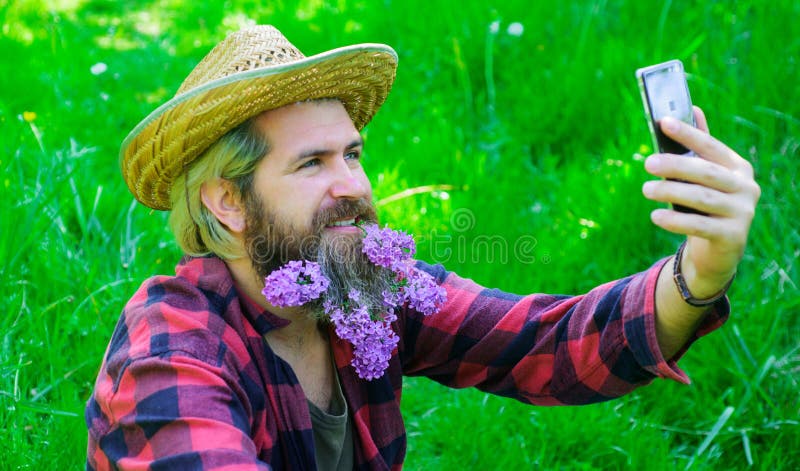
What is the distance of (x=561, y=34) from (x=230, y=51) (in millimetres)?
3147

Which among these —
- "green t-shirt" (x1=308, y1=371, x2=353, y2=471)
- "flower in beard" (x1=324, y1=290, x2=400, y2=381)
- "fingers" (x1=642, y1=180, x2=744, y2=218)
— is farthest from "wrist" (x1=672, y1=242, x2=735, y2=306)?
"green t-shirt" (x1=308, y1=371, x2=353, y2=471)

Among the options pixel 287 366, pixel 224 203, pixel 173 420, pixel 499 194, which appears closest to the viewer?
pixel 173 420

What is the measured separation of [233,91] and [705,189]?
1.27 metres

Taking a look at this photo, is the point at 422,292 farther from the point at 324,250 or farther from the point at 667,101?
the point at 667,101

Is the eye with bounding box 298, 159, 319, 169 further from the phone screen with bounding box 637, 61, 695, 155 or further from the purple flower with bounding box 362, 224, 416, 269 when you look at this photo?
the phone screen with bounding box 637, 61, 695, 155

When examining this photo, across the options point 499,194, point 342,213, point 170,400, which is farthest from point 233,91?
point 499,194

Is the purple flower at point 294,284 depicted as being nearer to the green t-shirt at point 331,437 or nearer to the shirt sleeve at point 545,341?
the green t-shirt at point 331,437

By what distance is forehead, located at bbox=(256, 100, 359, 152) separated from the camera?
2.56 metres

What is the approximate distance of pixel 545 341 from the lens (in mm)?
2574

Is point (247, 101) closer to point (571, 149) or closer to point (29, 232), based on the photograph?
point (29, 232)

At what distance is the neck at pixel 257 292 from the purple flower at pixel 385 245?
28cm

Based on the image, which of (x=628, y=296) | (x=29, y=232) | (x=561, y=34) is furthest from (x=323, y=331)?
(x=561, y=34)

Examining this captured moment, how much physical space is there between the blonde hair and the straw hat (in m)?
0.04

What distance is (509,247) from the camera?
4.38 m
